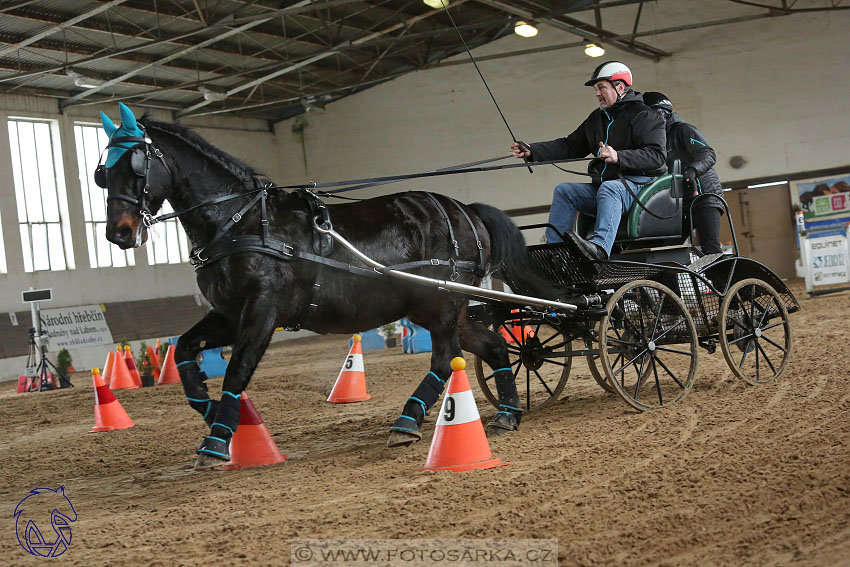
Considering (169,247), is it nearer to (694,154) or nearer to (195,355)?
(694,154)

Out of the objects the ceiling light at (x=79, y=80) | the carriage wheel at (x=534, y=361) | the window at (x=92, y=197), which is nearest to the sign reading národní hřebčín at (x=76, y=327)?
the window at (x=92, y=197)

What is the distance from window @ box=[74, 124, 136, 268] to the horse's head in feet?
54.9

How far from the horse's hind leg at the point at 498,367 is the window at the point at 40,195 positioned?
1631 cm

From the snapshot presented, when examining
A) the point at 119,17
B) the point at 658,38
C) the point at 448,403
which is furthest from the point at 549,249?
the point at 658,38

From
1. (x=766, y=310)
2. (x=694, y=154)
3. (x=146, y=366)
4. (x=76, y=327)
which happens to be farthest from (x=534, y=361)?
(x=76, y=327)

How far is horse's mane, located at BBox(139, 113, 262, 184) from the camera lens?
200 inches

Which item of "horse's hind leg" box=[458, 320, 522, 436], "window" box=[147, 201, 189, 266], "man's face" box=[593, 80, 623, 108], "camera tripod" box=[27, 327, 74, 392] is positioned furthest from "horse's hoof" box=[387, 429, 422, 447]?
"window" box=[147, 201, 189, 266]

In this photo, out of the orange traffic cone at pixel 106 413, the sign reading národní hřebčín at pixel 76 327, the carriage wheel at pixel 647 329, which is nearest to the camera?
the carriage wheel at pixel 647 329

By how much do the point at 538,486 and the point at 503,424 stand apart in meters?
1.63

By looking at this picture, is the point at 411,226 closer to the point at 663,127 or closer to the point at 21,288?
the point at 663,127

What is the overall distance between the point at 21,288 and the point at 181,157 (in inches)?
616

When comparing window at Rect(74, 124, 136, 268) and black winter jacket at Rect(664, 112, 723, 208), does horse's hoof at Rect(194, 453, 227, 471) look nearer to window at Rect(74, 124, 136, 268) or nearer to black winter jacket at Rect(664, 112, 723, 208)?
black winter jacket at Rect(664, 112, 723, 208)

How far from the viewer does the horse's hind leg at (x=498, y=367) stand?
5.60 meters

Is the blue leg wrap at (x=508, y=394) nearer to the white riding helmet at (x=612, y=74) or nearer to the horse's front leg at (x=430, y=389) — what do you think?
the horse's front leg at (x=430, y=389)
